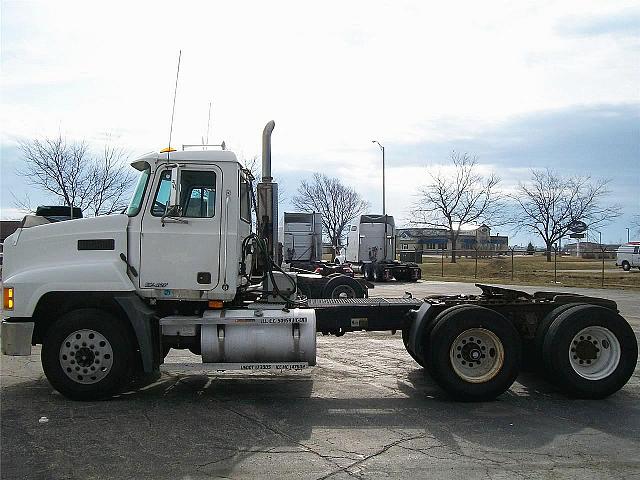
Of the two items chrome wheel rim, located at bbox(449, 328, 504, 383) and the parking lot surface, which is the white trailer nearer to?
the parking lot surface

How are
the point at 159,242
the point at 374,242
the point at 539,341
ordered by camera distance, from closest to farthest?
1. the point at 159,242
2. the point at 539,341
3. the point at 374,242

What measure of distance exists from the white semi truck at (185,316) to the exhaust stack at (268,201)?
34.6 inches

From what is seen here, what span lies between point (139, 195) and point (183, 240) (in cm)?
81

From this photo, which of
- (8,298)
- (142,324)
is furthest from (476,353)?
(8,298)

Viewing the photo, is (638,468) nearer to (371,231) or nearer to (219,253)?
(219,253)

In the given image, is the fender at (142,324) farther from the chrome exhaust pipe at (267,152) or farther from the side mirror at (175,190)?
the chrome exhaust pipe at (267,152)

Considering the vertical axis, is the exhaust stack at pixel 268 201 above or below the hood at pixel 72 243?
above

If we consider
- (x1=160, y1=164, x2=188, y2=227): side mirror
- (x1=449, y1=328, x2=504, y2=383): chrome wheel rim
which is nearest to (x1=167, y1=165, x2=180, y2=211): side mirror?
(x1=160, y1=164, x2=188, y2=227): side mirror

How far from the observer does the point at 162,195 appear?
26.0 ft

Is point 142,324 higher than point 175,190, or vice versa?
point 175,190

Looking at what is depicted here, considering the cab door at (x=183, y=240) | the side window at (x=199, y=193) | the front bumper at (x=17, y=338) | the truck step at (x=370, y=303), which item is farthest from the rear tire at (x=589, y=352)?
the front bumper at (x=17, y=338)

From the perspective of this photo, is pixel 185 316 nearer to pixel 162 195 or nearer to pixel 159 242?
pixel 159 242

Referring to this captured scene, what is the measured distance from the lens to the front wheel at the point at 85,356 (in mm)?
7602

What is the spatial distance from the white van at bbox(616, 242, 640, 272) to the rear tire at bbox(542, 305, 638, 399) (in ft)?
140
